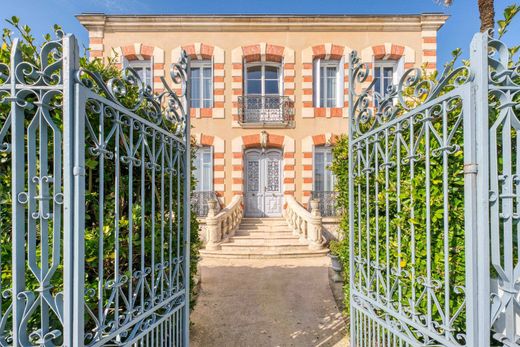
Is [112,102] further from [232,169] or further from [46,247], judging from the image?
[232,169]

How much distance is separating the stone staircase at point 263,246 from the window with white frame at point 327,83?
204 inches

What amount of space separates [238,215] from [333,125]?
4904 mm

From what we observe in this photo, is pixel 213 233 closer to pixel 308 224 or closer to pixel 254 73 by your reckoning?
pixel 308 224

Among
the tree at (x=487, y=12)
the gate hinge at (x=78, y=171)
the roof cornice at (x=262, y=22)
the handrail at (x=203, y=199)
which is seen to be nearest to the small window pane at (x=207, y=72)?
the roof cornice at (x=262, y=22)

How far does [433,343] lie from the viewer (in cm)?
180

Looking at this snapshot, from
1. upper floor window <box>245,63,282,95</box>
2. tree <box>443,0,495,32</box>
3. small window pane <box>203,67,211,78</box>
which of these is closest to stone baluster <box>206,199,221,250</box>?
upper floor window <box>245,63,282,95</box>

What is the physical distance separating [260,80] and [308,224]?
19.5 feet

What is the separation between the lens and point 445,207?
1621 mm

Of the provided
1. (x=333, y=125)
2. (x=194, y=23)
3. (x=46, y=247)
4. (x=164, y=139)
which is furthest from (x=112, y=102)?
(x=194, y=23)

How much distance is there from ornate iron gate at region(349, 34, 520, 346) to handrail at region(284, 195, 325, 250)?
14.4ft

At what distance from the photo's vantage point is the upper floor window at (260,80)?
972 cm

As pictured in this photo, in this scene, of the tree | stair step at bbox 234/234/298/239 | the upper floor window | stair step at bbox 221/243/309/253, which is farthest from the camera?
the upper floor window

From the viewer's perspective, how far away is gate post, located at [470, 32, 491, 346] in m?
1.38

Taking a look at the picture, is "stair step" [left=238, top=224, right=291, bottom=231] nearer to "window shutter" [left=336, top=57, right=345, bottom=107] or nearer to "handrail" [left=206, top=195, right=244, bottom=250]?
"handrail" [left=206, top=195, right=244, bottom=250]
